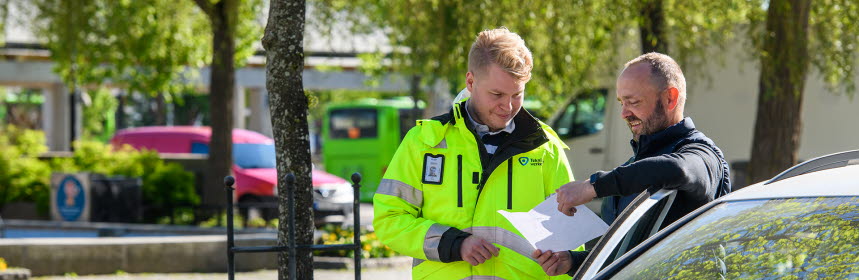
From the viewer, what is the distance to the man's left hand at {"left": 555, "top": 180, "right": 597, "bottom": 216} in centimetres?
304

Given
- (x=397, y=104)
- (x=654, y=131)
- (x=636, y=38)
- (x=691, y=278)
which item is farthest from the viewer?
(x=397, y=104)

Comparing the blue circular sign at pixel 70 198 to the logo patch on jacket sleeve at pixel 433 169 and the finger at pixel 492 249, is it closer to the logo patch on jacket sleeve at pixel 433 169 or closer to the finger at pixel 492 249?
the logo patch on jacket sleeve at pixel 433 169

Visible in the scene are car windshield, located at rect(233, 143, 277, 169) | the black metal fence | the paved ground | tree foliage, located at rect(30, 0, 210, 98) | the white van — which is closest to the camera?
the black metal fence

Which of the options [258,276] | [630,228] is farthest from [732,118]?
[630,228]

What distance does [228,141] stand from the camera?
1606 cm

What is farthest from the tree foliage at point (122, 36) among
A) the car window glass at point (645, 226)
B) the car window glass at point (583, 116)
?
the car window glass at point (645, 226)

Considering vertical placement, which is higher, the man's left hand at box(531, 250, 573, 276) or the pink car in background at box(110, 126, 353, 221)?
the man's left hand at box(531, 250, 573, 276)

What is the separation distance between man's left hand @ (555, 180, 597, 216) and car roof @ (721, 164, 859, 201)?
14.8 inches

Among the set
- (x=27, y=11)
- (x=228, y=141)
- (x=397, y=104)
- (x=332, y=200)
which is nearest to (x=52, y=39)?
(x=27, y=11)

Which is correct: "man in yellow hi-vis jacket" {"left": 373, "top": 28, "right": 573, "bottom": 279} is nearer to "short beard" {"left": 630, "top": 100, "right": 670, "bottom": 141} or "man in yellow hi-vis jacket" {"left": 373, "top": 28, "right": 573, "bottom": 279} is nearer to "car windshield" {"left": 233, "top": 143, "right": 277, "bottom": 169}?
"short beard" {"left": 630, "top": 100, "right": 670, "bottom": 141}

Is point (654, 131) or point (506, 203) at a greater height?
point (654, 131)

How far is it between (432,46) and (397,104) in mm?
21068

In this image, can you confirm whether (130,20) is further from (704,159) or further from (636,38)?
(704,159)

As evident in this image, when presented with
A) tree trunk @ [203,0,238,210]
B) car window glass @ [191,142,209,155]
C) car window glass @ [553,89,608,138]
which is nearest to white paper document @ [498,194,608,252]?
tree trunk @ [203,0,238,210]
